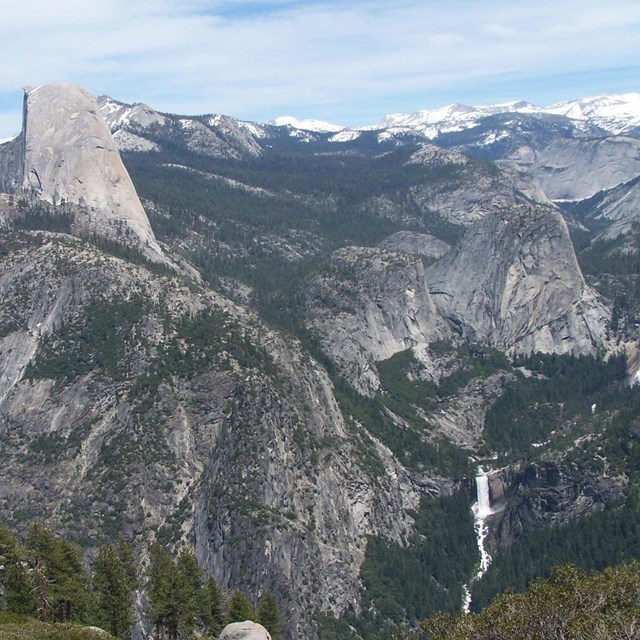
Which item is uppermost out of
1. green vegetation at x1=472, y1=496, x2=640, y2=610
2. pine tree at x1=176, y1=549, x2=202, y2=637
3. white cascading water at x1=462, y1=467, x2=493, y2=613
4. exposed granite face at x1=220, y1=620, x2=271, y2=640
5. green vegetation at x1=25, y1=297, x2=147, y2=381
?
green vegetation at x1=25, y1=297, x2=147, y2=381

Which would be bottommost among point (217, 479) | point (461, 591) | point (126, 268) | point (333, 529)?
point (461, 591)

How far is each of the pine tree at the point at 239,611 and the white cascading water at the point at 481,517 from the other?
1858 inches

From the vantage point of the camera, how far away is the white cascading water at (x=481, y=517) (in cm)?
12962

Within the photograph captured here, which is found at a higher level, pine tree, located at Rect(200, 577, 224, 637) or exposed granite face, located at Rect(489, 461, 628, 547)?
pine tree, located at Rect(200, 577, 224, 637)

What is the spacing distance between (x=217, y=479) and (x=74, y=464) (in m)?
20.3

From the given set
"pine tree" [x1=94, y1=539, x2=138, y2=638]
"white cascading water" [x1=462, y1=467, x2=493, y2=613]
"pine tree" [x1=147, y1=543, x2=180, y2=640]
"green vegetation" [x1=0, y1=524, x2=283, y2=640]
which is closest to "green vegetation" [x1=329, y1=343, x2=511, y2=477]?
"white cascading water" [x1=462, y1=467, x2=493, y2=613]

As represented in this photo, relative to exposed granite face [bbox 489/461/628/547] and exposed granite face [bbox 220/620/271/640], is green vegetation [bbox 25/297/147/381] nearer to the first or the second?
exposed granite face [bbox 489/461/628/547]

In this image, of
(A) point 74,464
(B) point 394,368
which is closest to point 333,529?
(A) point 74,464

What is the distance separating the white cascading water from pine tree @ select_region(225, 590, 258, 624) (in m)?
47.2

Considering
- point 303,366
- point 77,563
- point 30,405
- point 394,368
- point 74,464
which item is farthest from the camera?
point 394,368

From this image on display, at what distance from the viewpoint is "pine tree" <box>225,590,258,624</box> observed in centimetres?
8450

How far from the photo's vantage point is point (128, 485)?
393 ft

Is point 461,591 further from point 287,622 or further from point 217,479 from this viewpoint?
point 217,479

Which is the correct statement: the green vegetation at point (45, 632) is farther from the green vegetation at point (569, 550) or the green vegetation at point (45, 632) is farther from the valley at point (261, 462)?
the green vegetation at point (569, 550)
